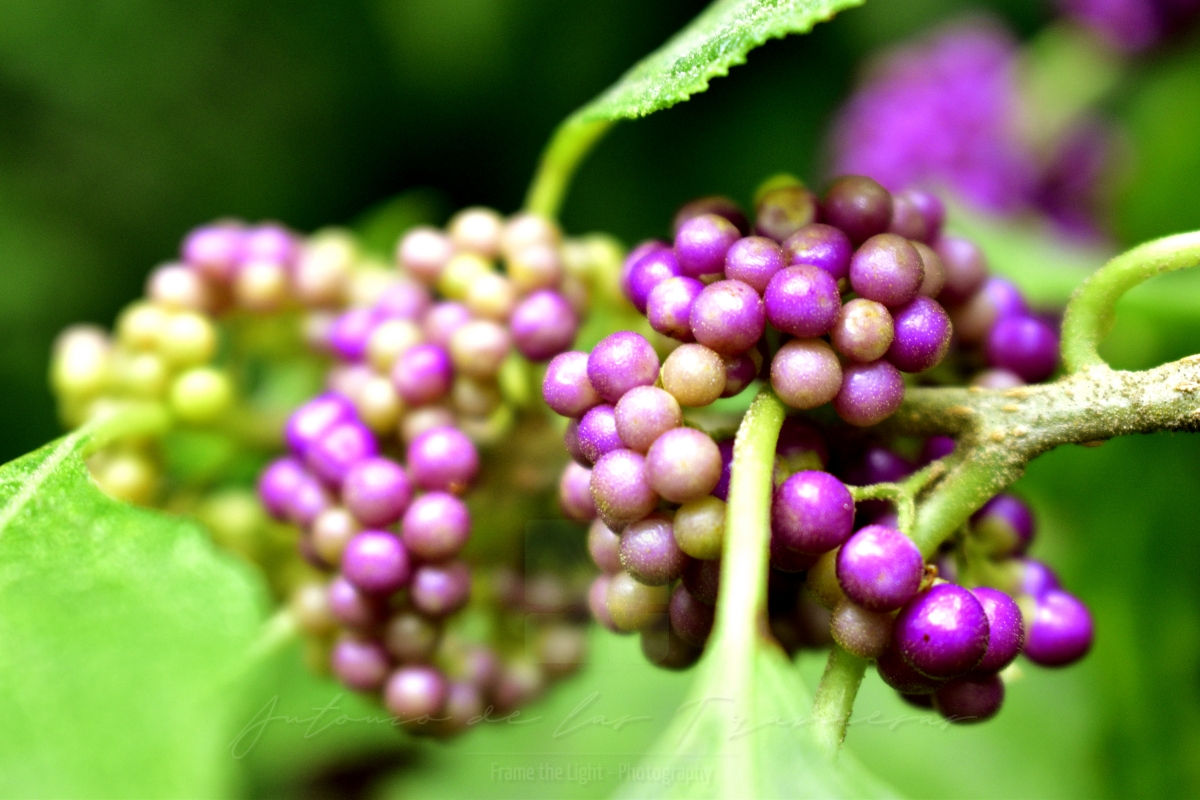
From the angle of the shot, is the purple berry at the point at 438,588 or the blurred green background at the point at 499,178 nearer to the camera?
the purple berry at the point at 438,588

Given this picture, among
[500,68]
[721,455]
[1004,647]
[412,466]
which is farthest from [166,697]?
[500,68]

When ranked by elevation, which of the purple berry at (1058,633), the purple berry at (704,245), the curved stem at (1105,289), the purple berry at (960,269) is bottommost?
the purple berry at (1058,633)

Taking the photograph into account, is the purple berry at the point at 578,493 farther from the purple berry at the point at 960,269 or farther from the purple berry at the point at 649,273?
the purple berry at the point at 960,269

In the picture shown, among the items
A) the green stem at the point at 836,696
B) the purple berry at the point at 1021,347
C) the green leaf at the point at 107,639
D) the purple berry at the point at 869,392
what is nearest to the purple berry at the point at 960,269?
the purple berry at the point at 1021,347

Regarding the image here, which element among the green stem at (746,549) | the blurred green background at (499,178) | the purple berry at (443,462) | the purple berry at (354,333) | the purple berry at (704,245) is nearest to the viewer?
the green stem at (746,549)

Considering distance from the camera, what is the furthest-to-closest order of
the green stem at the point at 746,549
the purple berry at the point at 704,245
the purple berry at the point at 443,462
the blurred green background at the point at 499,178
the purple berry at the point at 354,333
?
the blurred green background at the point at 499,178 → the purple berry at the point at 354,333 → the purple berry at the point at 443,462 → the purple berry at the point at 704,245 → the green stem at the point at 746,549

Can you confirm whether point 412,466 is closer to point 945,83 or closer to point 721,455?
point 721,455

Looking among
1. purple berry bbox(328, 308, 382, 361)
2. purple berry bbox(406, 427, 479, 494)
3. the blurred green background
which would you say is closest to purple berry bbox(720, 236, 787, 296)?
purple berry bbox(406, 427, 479, 494)
